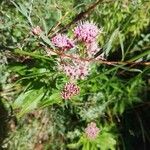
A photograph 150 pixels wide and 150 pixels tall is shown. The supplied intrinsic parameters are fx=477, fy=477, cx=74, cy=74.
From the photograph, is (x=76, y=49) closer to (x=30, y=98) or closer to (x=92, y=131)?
(x=30, y=98)

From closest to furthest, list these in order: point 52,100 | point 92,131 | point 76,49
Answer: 1. point 76,49
2. point 52,100
3. point 92,131

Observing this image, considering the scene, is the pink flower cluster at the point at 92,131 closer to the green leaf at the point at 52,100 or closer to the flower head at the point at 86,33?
the green leaf at the point at 52,100

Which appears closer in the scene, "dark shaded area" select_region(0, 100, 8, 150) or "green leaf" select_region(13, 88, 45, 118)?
"green leaf" select_region(13, 88, 45, 118)

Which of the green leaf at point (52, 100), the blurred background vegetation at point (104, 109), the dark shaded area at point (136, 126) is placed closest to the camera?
the green leaf at point (52, 100)

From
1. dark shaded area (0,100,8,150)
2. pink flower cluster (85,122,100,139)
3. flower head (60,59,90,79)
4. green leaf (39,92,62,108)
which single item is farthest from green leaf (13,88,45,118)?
dark shaded area (0,100,8,150)

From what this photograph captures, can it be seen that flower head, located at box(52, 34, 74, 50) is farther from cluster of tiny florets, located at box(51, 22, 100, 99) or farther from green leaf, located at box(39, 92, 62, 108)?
green leaf, located at box(39, 92, 62, 108)

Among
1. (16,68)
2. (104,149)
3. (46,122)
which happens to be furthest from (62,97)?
(46,122)

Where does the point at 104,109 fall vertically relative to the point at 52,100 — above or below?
above

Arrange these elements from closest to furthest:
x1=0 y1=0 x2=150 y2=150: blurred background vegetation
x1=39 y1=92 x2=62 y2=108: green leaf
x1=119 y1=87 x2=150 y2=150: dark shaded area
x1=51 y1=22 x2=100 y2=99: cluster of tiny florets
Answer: x1=51 y1=22 x2=100 y2=99: cluster of tiny florets < x1=39 y1=92 x2=62 y2=108: green leaf < x1=0 y1=0 x2=150 y2=150: blurred background vegetation < x1=119 y1=87 x2=150 y2=150: dark shaded area

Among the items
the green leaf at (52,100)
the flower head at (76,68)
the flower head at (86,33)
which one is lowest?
the green leaf at (52,100)

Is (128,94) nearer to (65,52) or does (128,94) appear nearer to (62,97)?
(62,97)

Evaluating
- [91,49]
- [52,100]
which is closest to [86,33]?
[91,49]

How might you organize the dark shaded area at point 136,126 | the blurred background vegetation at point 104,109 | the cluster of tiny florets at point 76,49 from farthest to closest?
the dark shaded area at point 136,126
the blurred background vegetation at point 104,109
the cluster of tiny florets at point 76,49

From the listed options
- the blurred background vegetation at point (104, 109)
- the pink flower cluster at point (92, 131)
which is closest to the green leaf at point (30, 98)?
the blurred background vegetation at point (104, 109)
